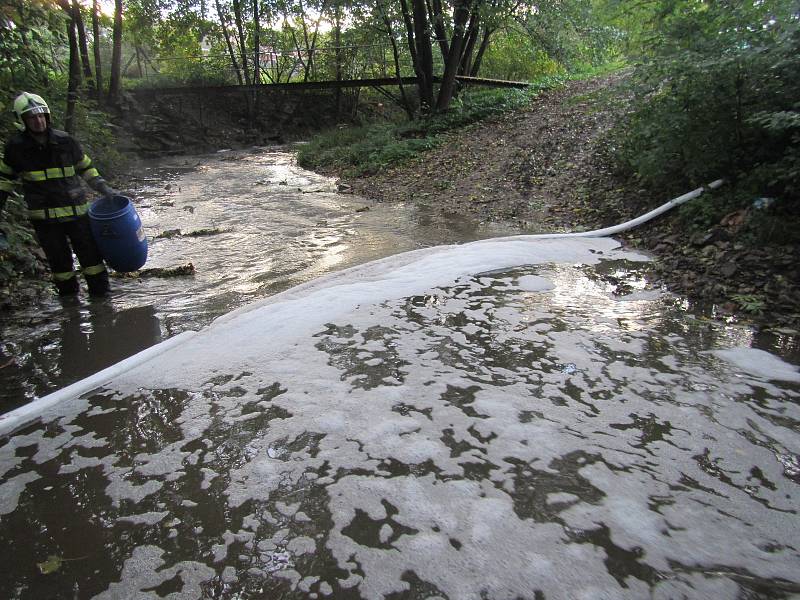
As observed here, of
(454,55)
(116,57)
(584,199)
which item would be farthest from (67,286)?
(116,57)

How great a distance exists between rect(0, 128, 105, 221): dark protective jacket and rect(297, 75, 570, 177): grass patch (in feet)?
27.6

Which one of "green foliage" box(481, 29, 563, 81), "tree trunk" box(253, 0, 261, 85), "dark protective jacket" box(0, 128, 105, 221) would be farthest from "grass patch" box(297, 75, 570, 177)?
"green foliage" box(481, 29, 563, 81)

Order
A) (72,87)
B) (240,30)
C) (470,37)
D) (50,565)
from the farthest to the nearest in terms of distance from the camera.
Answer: (240,30) → (470,37) → (72,87) → (50,565)

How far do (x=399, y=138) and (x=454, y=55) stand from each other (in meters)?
2.90

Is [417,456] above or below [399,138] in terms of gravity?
below

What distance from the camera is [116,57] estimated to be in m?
18.0

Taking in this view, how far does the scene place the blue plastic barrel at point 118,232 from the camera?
491cm

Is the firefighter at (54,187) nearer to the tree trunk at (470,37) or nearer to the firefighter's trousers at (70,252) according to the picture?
the firefighter's trousers at (70,252)

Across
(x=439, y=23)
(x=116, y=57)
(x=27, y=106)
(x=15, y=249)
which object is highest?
(x=439, y=23)

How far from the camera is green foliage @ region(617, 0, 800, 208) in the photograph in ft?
16.7

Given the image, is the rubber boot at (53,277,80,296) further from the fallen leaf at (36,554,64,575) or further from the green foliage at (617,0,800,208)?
the green foliage at (617,0,800,208)

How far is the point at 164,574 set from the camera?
2125 mm

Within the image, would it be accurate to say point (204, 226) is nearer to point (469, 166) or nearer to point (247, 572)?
point (469, 166)

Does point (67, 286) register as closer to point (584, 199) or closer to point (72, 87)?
point (584, 199)
